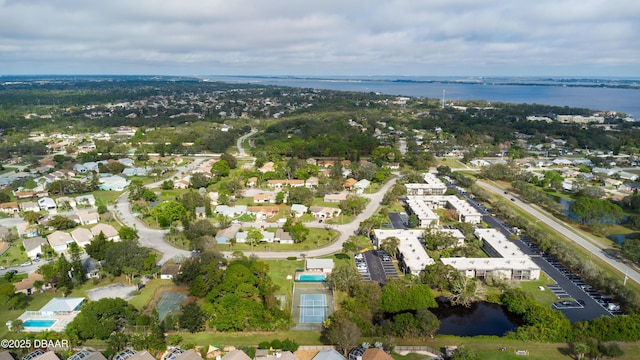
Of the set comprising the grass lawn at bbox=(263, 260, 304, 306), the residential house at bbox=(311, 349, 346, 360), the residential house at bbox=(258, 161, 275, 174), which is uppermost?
the residential house at bbox=(258, 161, 275, 174)

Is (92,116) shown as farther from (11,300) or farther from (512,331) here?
(512,331)

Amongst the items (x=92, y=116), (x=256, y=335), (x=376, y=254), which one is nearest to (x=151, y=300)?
(x=256, y=335)

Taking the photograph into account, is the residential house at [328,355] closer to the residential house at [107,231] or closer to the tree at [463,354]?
the tree at [463,354]

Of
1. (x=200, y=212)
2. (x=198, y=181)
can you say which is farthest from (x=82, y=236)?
(x=198, y=181)

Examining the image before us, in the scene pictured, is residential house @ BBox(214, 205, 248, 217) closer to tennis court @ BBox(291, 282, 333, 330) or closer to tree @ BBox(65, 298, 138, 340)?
tennis court @ BBox(291, 282, 333, 330)

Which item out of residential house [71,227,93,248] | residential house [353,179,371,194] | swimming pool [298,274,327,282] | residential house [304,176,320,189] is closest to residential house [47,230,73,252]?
residential house [71,227,93,248]

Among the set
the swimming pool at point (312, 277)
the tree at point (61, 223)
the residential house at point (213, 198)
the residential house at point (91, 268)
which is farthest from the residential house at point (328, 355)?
the tree at point (61, 223)
